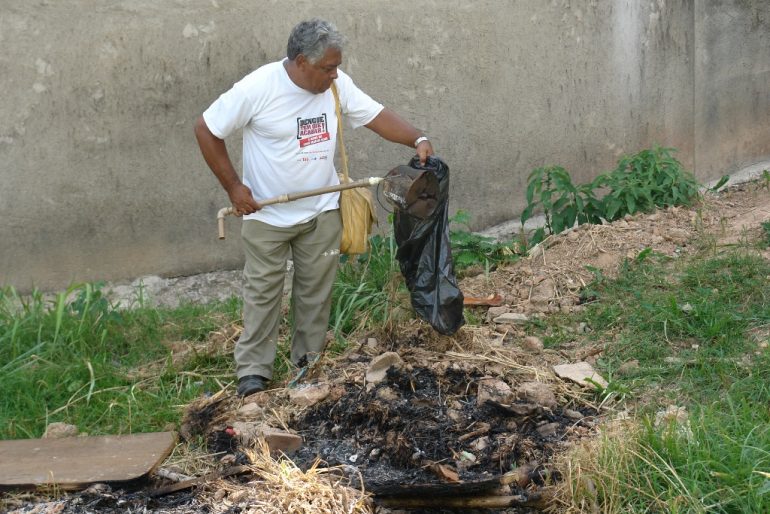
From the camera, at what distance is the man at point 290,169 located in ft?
15.5

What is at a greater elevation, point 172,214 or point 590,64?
point 590,64

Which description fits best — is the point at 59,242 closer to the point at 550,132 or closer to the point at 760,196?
the point at 550,132

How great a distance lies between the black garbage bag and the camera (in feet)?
16.3

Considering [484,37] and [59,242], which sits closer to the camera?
[59,242]

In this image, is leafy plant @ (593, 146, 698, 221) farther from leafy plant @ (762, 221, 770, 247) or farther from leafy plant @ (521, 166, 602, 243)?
leafy plant @ (762, 221, 770, 247)

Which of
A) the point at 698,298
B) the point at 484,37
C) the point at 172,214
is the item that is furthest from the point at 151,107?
the point at 698,298

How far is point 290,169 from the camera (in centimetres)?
489

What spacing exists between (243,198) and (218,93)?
6.02 ft

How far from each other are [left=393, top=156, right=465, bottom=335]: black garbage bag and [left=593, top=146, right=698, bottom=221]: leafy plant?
1.98 metres

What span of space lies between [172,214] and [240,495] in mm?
2916

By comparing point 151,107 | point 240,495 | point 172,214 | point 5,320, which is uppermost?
point 151,107

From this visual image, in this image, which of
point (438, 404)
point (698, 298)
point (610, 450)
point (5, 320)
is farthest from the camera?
point (5, 320)

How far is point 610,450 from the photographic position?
3777 mm

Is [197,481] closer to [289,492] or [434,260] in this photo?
[289,492]
